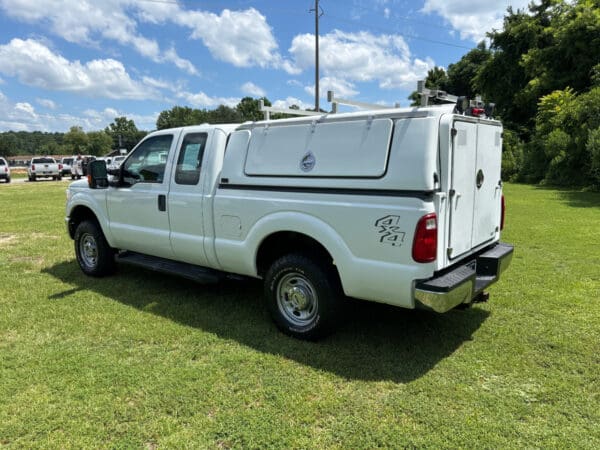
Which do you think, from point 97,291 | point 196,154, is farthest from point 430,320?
point 97,291

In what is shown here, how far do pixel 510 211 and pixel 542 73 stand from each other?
2080 cm

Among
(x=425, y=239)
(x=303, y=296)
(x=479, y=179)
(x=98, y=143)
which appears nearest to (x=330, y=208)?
(x=425, y=239)

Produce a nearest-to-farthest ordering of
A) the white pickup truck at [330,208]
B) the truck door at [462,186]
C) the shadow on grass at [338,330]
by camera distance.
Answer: the white pickup truck at [330,208] < the truck door at [462,186] < the shadow on grass at [338,330]

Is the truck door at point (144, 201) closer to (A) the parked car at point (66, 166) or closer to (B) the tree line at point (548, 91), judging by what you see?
(B) the tree line at point (548, 91)

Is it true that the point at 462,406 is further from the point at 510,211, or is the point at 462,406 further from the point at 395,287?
the point at 510,211

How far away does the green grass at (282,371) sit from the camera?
286 centimetres

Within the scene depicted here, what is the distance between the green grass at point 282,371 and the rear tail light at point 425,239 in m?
0.98

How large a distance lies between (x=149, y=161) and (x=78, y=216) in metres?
1.96

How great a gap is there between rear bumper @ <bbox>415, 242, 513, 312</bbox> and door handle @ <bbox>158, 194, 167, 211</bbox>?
3002mm

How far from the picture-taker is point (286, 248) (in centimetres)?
436

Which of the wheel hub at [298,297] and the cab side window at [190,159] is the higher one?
the cab side window at [190,159]

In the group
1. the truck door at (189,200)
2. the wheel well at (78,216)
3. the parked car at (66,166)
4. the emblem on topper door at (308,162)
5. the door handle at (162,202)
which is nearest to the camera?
the emblem on topper door at (308,162)

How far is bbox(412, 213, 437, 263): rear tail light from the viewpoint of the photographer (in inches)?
127

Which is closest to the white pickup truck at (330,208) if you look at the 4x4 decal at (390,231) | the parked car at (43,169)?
the 4x4 decal at (390,231)
